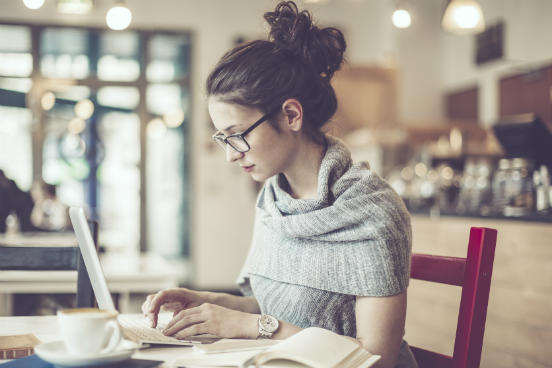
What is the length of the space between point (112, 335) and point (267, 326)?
37 cm

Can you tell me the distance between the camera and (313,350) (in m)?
0.84

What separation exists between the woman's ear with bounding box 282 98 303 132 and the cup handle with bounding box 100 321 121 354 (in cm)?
67

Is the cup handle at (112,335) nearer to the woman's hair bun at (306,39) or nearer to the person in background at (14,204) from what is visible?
the woman's hair bun at (306,39)

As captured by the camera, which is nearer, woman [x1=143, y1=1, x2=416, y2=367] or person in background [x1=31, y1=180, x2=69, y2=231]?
woman [x1=143, y1=1, x2=416, y2=367]

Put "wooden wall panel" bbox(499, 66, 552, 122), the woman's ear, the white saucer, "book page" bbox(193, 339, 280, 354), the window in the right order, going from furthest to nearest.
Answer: the window, "wooden wall panel" bbox(499, 66, 552, 122), the woman's ear, "book page" bbox(193, 339, 280, 354), the white saucer

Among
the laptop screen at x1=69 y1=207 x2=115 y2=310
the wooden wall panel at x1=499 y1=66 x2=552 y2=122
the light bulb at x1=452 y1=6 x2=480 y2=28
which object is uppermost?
the light bulb at x1=452 y1=6 x2=480 y2=28

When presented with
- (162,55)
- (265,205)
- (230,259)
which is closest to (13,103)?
(162,55)

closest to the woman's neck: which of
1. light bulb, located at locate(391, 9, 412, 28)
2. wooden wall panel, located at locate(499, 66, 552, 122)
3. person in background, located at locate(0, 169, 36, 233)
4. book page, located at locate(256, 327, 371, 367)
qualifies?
book page, located at locate(256, 327, 371, 367)

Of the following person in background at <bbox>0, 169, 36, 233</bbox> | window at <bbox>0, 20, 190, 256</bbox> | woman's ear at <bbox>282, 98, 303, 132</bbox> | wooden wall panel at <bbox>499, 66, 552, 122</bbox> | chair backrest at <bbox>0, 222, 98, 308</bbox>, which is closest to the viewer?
woman's ear at <bbox>282, 98, 303, 132</bbox>

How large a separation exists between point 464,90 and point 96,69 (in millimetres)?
4337

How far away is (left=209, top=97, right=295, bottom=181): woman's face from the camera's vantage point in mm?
1284

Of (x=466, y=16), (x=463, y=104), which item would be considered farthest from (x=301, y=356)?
(x=463, y=104)

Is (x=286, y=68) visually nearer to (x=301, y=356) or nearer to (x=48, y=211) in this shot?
(x=301, y=356)

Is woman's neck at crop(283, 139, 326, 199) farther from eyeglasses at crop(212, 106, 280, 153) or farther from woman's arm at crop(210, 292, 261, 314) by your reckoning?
woman's arm at crop(210, 292, 261, 314)
